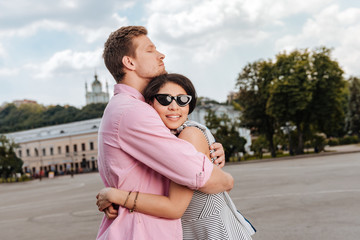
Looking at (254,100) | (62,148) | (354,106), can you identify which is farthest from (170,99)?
(62,148)

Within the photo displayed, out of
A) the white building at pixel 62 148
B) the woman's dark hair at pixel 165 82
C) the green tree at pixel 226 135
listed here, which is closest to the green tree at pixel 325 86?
the green tree at pixel 226 135

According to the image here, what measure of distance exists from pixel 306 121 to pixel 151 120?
43.0m

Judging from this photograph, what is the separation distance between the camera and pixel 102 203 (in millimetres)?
2260

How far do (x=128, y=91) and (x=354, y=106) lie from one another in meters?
65.6

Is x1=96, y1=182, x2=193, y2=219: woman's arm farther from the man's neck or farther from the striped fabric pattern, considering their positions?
the man's neck

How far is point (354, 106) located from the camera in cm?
6178

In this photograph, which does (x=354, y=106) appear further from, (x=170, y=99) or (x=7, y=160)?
(x=170, y=99)

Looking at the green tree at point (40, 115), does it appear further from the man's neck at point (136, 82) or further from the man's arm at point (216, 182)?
the man's arm at point (216, 182)

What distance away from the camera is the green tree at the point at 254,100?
45844mm

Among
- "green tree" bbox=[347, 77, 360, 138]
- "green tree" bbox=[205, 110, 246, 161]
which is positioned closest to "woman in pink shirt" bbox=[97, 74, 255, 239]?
"green tree" bbox=[205, 110, 246, 161]

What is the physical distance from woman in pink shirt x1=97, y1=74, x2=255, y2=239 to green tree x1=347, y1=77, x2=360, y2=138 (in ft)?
213

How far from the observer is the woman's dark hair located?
2.44m

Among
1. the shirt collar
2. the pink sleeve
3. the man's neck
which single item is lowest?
the pink sleeve

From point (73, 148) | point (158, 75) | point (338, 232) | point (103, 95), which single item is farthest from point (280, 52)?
point (103, 95)
